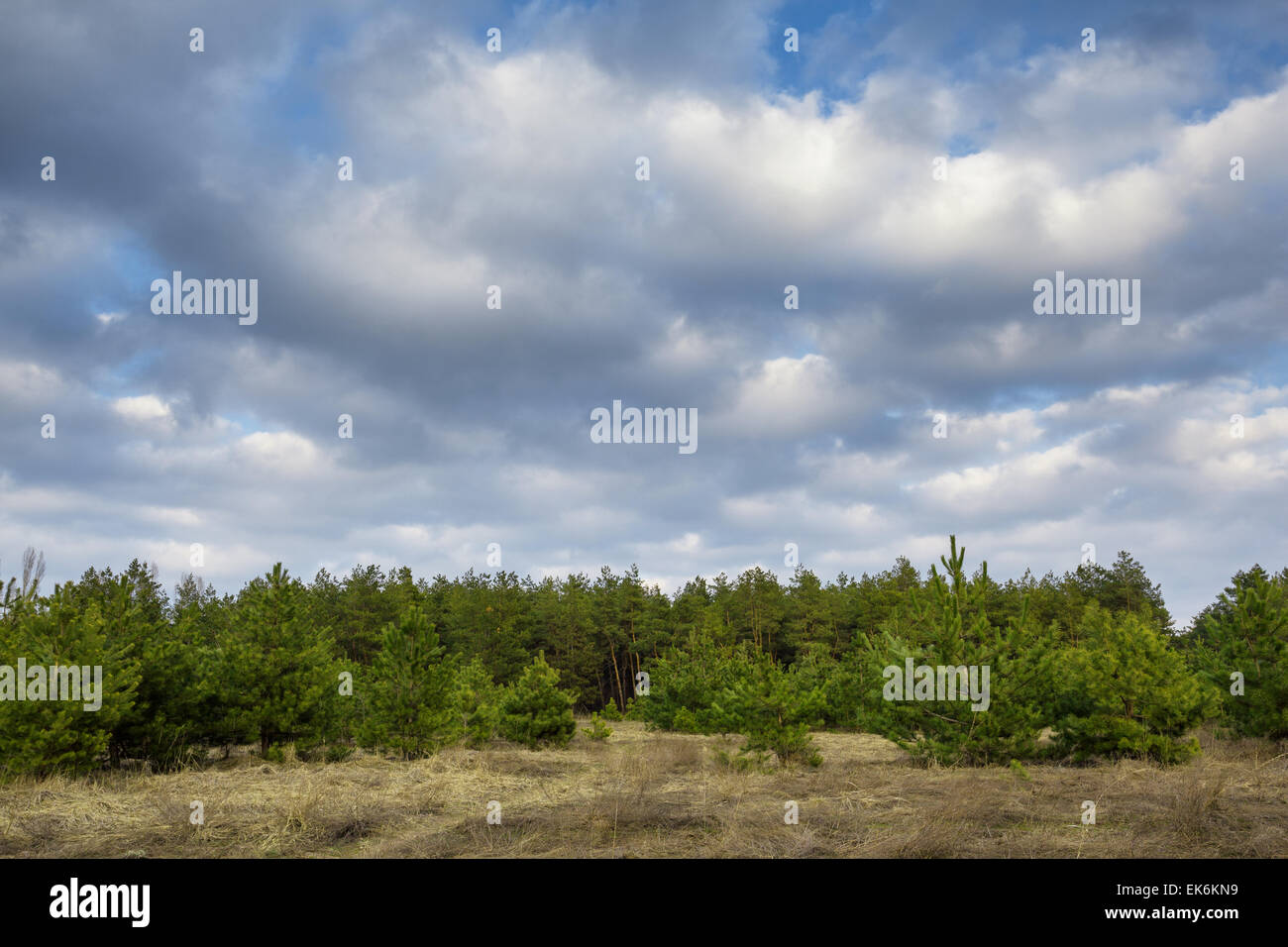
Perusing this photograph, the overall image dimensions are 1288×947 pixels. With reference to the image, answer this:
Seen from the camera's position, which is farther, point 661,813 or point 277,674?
point 277,674

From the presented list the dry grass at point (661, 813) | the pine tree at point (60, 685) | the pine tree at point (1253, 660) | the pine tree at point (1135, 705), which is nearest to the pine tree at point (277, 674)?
the dry grass at point (661, 813)

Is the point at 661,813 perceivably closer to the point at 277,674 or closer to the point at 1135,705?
the point at 277,674

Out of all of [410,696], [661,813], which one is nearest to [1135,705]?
[661,813]

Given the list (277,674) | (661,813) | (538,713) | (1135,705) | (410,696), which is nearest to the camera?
(661,813)

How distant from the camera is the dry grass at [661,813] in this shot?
8648 millimetres

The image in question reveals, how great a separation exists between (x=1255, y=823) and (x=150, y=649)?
1908cm

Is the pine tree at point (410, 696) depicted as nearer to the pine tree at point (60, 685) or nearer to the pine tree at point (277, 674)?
the pine tree at point (277, 674)

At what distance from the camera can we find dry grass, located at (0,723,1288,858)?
28.4 ft

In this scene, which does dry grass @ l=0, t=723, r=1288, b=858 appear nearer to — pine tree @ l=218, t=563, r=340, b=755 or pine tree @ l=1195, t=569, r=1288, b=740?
pine tree @ l=1195, t=569, r=1288, b=740

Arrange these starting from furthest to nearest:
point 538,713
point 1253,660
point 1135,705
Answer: point 538,713, point 1253,660, point 1135,705

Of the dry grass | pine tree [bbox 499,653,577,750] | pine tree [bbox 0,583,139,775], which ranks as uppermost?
pine tree [bbox 0,583,139,775]

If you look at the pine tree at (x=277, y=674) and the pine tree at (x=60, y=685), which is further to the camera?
the pine tree at (x=277, y=674)

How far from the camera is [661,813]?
10383mm

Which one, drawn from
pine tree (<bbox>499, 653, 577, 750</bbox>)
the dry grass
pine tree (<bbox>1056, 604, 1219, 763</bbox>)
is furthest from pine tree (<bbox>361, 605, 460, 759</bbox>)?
pine tree (<bbox>1056, 604, 1219, 763</bbox>)
